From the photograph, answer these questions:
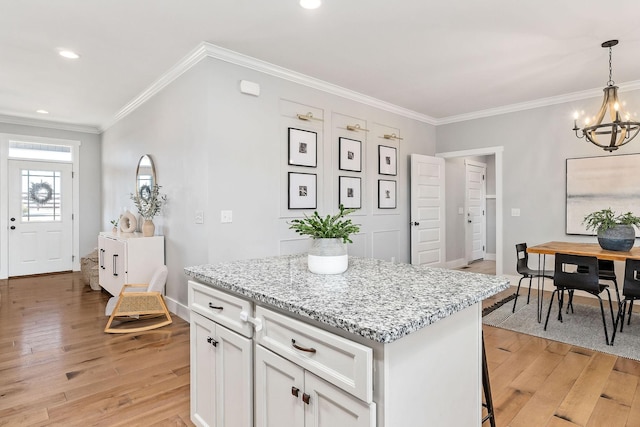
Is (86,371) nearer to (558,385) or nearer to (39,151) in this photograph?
(558,385)

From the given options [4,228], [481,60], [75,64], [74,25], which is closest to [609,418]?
[481,60]

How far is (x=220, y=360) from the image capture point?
1.57 m

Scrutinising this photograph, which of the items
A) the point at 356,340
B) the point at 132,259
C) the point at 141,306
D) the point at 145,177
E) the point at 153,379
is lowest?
the point at 153,379

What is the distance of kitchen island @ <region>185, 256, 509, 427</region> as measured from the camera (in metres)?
0.99

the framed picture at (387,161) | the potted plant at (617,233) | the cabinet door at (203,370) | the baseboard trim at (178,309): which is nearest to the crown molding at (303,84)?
the framed picture at (387,161)

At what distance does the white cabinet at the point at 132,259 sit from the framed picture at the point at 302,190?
1.54 m

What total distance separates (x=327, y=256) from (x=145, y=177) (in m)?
3.62

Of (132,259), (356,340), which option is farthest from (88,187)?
(356,340)

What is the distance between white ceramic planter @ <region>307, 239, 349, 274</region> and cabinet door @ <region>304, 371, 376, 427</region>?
1.87 feet

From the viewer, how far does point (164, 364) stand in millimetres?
2602

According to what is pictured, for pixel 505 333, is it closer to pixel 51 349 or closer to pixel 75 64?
pixel 51 349

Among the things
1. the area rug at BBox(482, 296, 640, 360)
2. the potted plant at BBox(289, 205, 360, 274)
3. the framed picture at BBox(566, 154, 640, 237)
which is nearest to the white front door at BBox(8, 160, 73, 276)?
the potted plant at BBox(289, 205, 360, 274)

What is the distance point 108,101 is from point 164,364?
3.85m

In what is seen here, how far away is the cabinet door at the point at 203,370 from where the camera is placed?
1.63 meters
